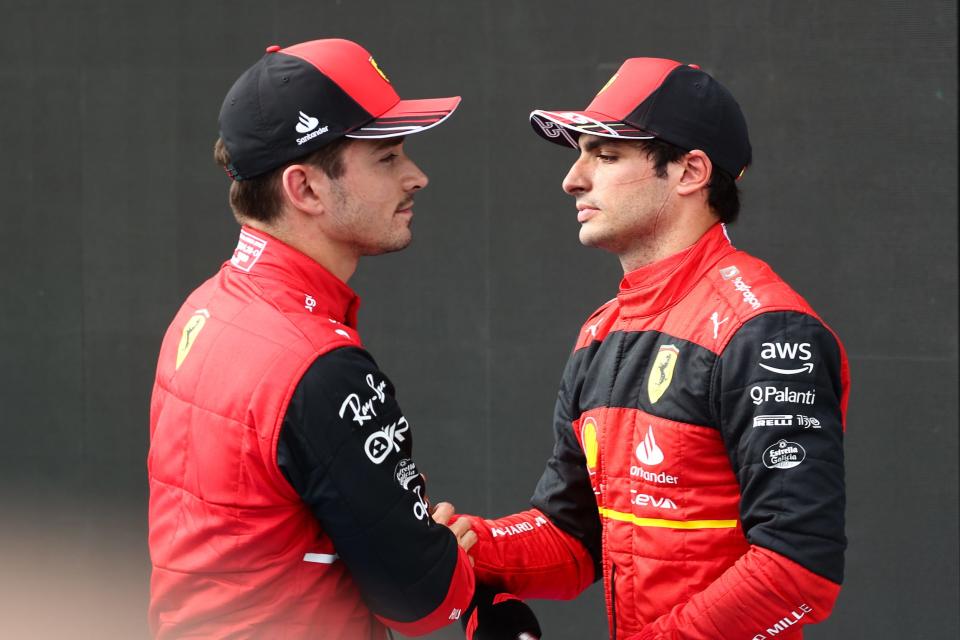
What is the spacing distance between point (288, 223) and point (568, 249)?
201 centimetres

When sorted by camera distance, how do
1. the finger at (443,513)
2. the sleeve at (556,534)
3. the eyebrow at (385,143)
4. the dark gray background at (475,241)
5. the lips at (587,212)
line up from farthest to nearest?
the dark gray background at (475,241) < the sleeve at (556,534) < the lips at (587,212) < the finger at (443,513) < the eyebrow at (385,143)

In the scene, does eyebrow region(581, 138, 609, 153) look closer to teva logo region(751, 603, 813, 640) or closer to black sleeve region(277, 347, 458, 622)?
black sleeve region(277, 347, 458, 622)

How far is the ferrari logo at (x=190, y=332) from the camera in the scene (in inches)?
63.2

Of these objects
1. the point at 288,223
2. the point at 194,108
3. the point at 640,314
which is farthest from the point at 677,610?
the point at 194,108

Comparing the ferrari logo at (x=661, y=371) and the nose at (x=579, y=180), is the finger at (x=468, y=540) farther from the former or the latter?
the nose at (x=579, y=180)

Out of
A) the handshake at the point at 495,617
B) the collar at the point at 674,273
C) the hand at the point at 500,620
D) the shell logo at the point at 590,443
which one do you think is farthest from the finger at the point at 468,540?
the collar at the point at 674,273

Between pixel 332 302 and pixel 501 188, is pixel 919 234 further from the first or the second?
pixel 332 302

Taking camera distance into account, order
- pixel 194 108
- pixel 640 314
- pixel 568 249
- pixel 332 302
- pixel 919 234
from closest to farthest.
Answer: pixel 332 302 → pixel 640 314 → pixel 919 234 → pixel 568 249 → pixel 194 108

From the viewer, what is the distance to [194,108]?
3852 mm

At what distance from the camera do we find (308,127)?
163 cm

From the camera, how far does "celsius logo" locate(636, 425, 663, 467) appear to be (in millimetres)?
1787

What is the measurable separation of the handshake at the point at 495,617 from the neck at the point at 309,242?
20.0 inches

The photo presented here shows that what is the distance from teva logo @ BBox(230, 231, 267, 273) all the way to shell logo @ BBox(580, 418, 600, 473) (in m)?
0.66

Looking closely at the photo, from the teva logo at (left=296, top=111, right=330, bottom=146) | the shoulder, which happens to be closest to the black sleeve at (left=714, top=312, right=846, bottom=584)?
the shoulder
